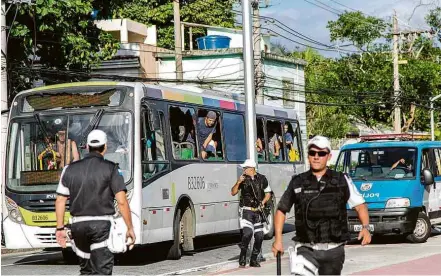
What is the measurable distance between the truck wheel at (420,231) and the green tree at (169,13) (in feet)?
121

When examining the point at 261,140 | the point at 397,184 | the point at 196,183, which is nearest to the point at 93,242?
the point at 196,183

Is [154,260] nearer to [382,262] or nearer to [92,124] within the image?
[92,124]

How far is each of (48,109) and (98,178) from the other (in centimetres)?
787

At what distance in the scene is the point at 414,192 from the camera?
20188 millimetres

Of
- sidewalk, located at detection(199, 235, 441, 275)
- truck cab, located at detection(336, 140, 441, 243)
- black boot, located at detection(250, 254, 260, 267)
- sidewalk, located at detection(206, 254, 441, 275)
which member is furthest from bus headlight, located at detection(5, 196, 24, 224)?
truck cab, located at detection(336, 140, 441, 243)

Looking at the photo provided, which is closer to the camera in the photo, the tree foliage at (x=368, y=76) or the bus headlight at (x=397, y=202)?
the bus headlight at (x=397, y=202)

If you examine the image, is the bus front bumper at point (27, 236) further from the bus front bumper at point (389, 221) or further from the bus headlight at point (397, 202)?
the bus headlight at point (397, 202)

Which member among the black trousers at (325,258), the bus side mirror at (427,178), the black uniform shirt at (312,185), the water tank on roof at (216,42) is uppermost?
the water tank on roof at (216,42)

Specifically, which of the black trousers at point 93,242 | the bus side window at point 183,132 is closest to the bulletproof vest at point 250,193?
the bus side window at point 183,132

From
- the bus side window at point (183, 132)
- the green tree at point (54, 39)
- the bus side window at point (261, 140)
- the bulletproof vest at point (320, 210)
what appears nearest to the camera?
the bulletproof vest at point (320, 210)

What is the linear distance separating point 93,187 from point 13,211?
7819mm

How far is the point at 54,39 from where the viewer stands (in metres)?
26.1

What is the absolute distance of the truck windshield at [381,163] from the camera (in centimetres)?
2055

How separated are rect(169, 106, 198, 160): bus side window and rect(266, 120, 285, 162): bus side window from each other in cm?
456
